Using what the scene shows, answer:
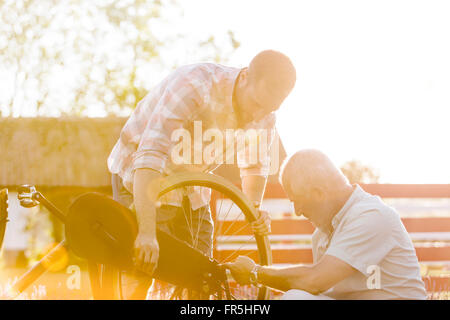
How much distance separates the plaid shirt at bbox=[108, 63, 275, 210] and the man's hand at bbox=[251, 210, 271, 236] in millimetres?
322

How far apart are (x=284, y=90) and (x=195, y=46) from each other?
22521 millimetres

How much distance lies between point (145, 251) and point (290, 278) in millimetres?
638

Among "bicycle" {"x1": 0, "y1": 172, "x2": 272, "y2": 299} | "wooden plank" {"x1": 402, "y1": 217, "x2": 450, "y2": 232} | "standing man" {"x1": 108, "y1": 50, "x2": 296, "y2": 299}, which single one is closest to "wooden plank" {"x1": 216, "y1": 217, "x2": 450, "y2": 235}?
"wooden plank" {"x1": 402, "y1": 217, "x2": 450, "y2": 232}

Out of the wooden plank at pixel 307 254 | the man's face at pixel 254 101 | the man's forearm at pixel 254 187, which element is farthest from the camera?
the wooden plank at pixel 307 254

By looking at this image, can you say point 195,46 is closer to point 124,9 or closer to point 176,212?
point 124,9

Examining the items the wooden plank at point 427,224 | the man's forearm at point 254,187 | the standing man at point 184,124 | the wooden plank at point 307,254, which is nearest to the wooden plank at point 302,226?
the wooden plank at point 427,224

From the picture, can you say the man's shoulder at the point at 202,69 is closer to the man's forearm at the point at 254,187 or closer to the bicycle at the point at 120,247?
the bicycle at the point at 120,247

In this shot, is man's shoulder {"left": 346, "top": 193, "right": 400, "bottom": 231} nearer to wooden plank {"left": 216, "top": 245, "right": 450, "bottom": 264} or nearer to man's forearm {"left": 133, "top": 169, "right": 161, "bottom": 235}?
man's forearm {"left": 133, "top": 169, "right": 161, "bottom": 235}

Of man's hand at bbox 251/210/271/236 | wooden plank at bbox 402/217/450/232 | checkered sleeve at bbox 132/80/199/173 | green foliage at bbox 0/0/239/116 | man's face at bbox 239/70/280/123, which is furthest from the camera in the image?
green foliage at bbox 0/0/239/116

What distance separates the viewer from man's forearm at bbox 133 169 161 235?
2033mm

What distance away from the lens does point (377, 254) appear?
81.9 inches

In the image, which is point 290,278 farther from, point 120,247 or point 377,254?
point 120,247

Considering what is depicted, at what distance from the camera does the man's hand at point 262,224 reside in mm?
2576

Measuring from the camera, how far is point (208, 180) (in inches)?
94.7
